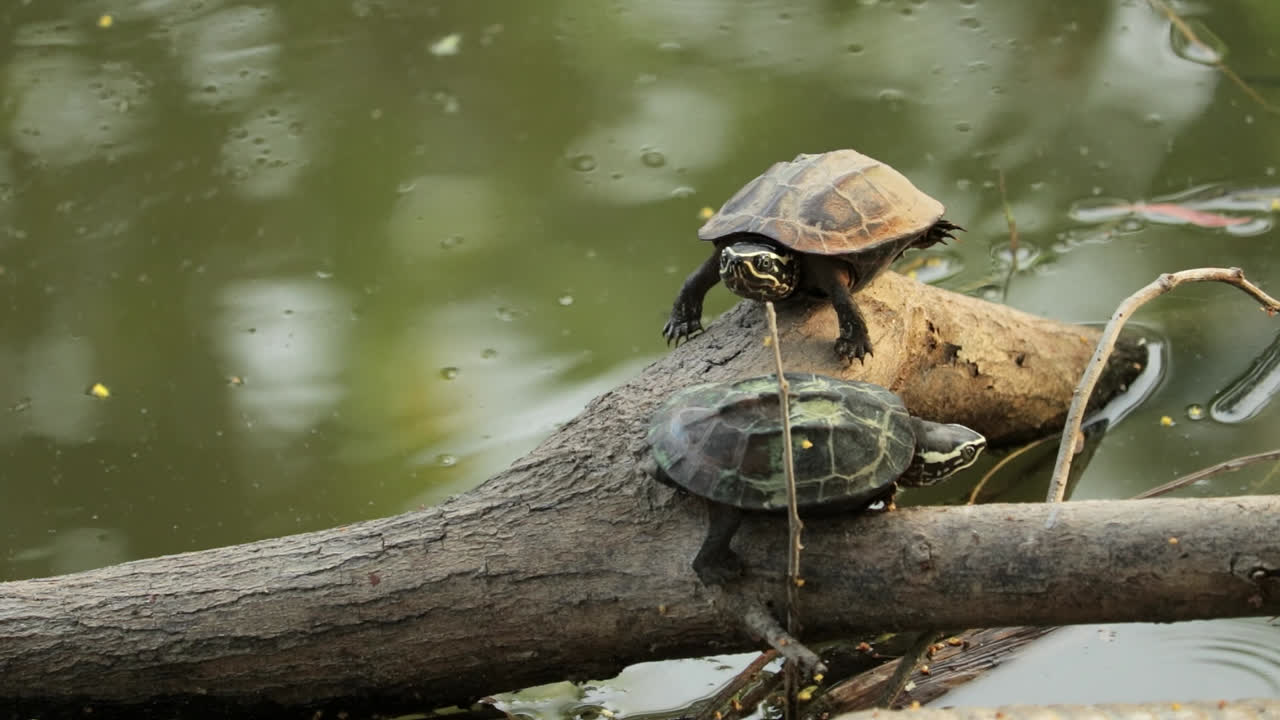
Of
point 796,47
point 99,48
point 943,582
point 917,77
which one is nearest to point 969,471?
point 943,582

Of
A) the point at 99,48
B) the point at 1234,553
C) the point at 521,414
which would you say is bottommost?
the point at 521,414

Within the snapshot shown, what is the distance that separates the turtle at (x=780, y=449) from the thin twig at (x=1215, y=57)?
2115 mm

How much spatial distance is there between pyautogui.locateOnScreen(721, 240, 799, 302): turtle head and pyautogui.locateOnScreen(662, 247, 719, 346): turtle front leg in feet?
0.53

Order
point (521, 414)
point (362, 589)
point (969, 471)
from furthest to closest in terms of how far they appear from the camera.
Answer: point (521, 414) < point (969, 471) < point (362, 589)

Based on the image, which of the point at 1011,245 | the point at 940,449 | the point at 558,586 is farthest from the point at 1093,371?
the point at 1011,245

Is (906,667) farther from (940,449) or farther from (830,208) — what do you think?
(830,208)

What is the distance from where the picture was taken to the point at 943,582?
5.18 feet

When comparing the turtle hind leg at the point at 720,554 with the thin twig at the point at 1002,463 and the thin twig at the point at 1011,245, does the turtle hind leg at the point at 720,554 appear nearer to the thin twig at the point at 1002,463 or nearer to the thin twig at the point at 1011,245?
the thin twig at the point at 1002,463

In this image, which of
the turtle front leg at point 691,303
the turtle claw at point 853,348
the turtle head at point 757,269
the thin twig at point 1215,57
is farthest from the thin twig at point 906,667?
the thin twig at point 1215,57

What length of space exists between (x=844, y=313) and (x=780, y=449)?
0.45 m

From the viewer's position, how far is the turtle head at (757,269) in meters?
1.90

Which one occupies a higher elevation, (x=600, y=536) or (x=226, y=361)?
(x=600, y=536)

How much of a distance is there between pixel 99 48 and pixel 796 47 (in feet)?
7.26

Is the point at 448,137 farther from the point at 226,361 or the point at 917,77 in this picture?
the point at 917,77
